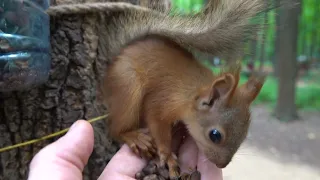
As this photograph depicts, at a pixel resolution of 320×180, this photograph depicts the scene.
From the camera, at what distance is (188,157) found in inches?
44.6

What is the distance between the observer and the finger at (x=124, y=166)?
1.02 m

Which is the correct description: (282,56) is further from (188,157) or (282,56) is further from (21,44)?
(21,44)

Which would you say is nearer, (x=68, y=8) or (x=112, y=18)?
(x=68, y=8)

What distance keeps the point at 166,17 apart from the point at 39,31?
1.10ft

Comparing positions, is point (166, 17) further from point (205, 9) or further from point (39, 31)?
point (39, 31)

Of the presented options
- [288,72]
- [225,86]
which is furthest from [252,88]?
[288,72]

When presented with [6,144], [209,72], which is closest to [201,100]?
[209,72]

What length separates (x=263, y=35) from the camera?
1021mm

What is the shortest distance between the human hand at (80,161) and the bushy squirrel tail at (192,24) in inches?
11.7

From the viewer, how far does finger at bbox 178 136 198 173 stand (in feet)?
3.62

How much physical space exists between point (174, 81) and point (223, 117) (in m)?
0.19

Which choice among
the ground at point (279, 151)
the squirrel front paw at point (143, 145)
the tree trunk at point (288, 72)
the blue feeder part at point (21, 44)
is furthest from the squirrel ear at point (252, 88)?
the tree trunk at point (288, 72)

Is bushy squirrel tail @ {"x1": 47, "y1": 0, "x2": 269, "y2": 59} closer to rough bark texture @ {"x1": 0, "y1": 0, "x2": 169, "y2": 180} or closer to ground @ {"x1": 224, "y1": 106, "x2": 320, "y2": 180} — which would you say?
rough bark texture @ {"x1": 0, "y1": 0, "x2": 169, "y2": 180}

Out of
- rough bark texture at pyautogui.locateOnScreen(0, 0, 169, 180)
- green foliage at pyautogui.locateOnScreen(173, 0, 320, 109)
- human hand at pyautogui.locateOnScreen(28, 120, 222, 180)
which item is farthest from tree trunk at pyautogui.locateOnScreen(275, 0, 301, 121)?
human hand at pyautogui.locateOnScreen(28, 120, 222, 180)
